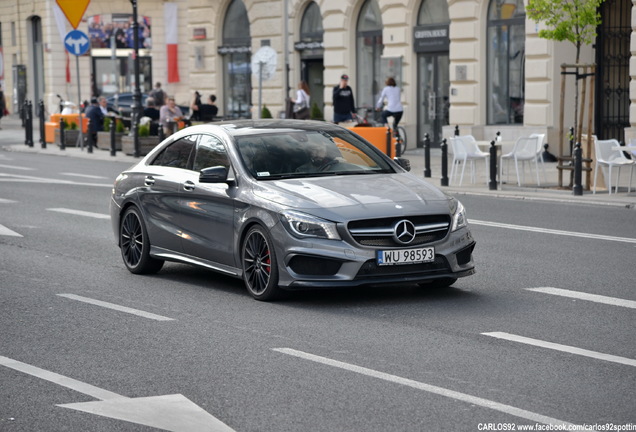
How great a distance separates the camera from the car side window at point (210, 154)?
10.8 metres

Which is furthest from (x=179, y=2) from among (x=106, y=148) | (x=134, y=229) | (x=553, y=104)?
(x=134, y=229)

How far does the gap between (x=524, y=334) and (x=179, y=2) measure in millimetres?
54299

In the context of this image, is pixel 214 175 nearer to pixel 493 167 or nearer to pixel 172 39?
pixel 493 167

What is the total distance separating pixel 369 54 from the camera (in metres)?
34.5

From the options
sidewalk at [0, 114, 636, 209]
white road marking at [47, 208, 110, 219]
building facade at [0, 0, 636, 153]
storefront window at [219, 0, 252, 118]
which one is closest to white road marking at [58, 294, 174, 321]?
white road marking at [47, 208, 110, 219]

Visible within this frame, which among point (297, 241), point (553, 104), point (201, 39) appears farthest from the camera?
point (201, 39)

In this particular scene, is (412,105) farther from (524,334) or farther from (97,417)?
(97,417)

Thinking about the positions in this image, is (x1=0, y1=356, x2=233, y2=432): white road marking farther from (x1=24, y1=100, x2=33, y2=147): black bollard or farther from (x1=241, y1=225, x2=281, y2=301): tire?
(x1=24, y1=100, x2=33, y2=147): black bollard

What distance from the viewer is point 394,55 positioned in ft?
107

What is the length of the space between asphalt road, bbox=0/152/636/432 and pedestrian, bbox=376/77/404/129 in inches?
702

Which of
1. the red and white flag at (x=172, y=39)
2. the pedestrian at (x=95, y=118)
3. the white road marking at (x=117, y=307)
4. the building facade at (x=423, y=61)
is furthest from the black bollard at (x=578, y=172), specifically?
the red and white flag at (x=172, y=39)

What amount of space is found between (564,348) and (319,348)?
1.55 meters

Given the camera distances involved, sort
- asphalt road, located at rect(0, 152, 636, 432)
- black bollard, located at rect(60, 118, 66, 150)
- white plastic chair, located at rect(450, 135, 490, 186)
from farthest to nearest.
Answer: black bollard, located at rect(60, 118, 66, 150) < white plastic chair, located at rect(450, 135, 490, 186) < asphalt road, located at rect(0, 152, 636, 432)

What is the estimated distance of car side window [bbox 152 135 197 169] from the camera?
1142 centimetres
